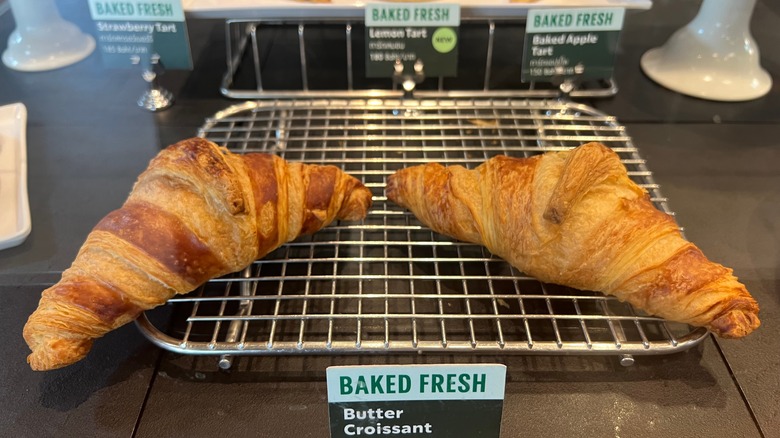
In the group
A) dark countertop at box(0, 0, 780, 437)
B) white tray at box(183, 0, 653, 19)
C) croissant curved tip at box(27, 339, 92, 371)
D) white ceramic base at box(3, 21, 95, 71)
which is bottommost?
dark countertop at box(0, 0, 780, 437)

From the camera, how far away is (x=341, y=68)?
1440mm

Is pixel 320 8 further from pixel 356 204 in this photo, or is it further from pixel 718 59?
pixel 718 59

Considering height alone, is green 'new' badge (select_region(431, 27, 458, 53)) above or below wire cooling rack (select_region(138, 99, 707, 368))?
above

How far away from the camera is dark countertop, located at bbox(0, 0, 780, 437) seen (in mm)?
720

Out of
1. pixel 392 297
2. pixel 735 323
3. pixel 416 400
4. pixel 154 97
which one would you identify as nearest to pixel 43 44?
pixel 154 97

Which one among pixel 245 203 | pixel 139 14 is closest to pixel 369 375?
pixel 245 203

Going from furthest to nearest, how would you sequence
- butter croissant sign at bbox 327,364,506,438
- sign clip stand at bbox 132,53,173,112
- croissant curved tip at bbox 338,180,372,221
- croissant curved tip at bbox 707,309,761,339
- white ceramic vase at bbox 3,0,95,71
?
white ceramic vase at bbox 3,0,95,71 < sign clip stand at bbox 132,53,173,112 < croissant curved tip at bbox 338,180,372,221 < croissant curved tip at bbox 707,309,761,339 < butter croissant sign at bbox 327,364,506,438

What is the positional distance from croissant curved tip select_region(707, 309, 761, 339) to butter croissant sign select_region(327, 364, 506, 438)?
1.00 ft

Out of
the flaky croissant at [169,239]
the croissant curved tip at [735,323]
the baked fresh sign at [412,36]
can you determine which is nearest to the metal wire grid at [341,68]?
the baked fresh sign at [412,36]

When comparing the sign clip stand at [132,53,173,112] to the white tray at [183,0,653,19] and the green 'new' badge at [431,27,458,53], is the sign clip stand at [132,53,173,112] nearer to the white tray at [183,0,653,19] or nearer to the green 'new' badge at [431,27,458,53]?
the white tray at [183,0,653,19]

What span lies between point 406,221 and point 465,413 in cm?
41

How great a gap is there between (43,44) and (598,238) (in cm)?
132

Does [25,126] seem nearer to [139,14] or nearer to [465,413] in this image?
[139,14]

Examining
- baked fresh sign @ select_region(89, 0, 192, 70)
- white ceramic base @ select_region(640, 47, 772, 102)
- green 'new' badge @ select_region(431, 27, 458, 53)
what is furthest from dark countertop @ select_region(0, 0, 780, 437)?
green 'new' badge @ select_region(431, 27, 458, 53)
